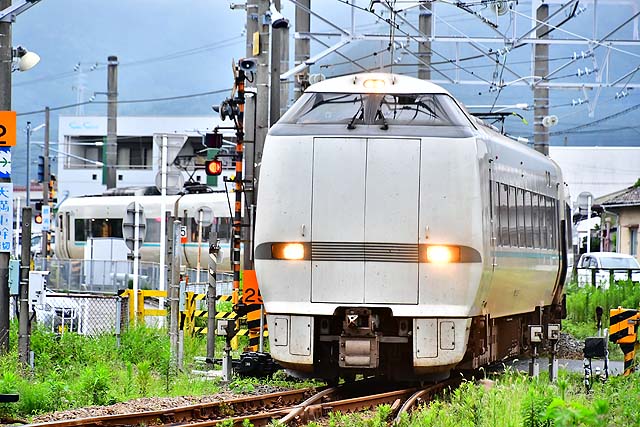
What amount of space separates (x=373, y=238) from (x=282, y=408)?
1948 mm

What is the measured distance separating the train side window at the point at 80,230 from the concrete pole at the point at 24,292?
31237mm

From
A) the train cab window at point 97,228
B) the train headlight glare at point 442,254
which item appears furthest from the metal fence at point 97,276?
the train headlight glare at point 442,254

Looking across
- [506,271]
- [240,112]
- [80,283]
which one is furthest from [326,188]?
[80,283]

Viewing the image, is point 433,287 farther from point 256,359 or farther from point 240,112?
point 240,112

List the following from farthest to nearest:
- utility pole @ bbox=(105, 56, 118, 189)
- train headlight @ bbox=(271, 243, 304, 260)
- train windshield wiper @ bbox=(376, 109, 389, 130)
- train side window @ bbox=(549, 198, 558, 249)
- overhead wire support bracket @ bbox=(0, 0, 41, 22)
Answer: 1. utility pole @ bbox=(105, 56, 118, 189)
2. train side window @ bbox=(549, 198, 558, 249)
3. overhead wire support bracket @ bbox=(0, 0, 41, 22)
4. train windshield wiper @ bbox=(376, 109, 389, 130)
5. train headlight @ bbox=(271, 243, 304, 260)

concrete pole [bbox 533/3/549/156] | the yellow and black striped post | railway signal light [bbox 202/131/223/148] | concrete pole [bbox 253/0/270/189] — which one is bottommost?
the yellow and black striped post

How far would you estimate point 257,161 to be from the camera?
707 inches

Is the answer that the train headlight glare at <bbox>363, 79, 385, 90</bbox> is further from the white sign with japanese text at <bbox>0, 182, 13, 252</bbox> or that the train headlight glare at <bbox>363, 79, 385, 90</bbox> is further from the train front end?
the white sign with japanese text at <bbox>0, 182, 13, 252</bbox>

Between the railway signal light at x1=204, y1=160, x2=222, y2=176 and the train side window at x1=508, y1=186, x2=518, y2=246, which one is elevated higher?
the railway signal light at x1=204, y1=160, x2=222, y2=176

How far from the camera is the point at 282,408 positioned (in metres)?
12.0

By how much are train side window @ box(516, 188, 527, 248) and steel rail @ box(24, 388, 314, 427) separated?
12.4 feet

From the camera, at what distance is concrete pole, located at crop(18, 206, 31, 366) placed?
1388cm

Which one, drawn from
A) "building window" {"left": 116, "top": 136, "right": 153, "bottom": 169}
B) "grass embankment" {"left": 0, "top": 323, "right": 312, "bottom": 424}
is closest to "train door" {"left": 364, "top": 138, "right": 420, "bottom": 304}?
"grass embankment" {"left": 0, "top": 323, "right": 312, "bottom": 424}

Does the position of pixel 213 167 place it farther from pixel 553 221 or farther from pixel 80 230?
pixel 80 230
